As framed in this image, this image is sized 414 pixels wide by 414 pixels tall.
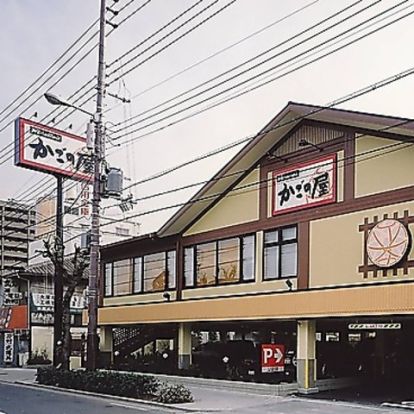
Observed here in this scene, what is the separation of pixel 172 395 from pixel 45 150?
17.2 metres

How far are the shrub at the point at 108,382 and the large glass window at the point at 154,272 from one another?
6055mm

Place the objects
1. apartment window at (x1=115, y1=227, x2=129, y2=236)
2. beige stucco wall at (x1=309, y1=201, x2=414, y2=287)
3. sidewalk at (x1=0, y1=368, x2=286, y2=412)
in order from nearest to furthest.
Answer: sidewalk at (x1=0, y1=368, x2=286, y2=412), beige stucco wall at (x1=309, y1=201, x2=414, y2=287), apartment window at (x1=115, y1=227, x2=129, y2=236)

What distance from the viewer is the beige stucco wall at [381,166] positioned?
62.3 feet

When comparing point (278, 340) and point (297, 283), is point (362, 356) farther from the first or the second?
point (297, 283)

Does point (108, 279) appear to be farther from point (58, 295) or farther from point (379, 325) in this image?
point (379, 325)

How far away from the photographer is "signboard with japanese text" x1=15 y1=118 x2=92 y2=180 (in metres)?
31.8

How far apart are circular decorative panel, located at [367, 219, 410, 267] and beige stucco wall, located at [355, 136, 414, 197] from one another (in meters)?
1.09

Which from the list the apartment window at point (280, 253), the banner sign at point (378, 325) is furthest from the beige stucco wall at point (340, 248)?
the banner sign at point (378, 325)

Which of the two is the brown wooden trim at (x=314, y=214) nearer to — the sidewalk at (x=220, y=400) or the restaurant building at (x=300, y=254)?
the restaurant building at (x=300, y=254)

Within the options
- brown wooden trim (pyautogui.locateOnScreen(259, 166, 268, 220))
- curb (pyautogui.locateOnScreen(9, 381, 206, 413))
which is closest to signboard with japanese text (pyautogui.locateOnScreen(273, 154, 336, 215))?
brown wooden trim (pyautogui.locateOnScreen(259, 166, 268, 220))

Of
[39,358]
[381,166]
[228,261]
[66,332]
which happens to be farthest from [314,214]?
[39,358]

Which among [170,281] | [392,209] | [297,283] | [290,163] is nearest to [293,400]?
[297,283]

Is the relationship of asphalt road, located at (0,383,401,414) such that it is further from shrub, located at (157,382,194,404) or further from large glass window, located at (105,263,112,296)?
large glass window, located at (105,263,112,296)

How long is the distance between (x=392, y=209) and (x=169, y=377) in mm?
11626
